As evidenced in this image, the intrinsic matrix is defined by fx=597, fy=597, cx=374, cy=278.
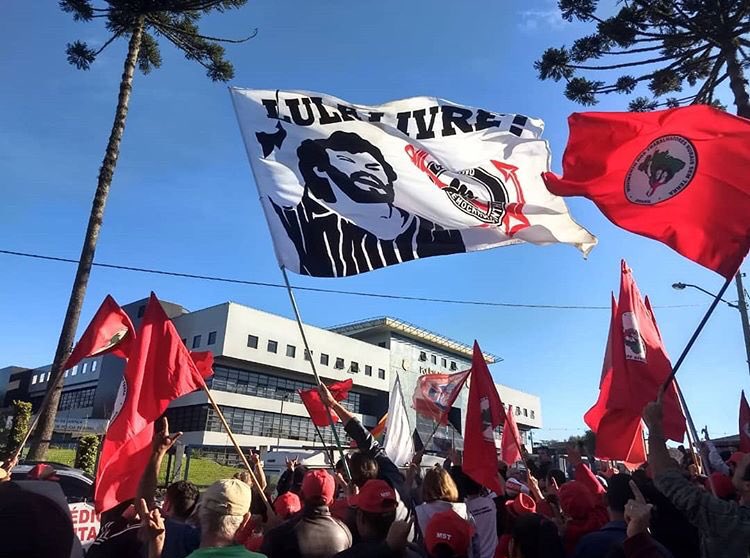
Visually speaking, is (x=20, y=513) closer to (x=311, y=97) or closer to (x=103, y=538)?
(x=103, y=538)

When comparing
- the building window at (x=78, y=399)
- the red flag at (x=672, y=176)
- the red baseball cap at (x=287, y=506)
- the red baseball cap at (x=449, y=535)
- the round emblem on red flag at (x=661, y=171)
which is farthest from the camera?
the building window at (x=78, y=399)

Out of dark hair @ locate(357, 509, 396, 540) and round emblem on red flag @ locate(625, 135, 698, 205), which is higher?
round emblem on red flag @ locate(625, 135, 698, 205)

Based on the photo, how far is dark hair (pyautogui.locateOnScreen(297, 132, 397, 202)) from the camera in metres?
6.23

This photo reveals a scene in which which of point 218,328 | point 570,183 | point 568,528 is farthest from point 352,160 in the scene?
point 218,328

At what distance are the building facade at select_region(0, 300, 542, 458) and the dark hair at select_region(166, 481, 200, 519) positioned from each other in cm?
3786

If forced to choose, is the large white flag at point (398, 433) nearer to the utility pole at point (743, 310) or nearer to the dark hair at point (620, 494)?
the dark hair at point (620, 494)

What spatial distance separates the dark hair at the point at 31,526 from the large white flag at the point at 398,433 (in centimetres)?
1082

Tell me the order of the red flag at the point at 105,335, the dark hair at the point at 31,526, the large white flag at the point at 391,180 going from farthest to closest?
the red flag at the point at 105,335 → the large white flag at the point at 391,180 → the dark hair at the point at 31,526

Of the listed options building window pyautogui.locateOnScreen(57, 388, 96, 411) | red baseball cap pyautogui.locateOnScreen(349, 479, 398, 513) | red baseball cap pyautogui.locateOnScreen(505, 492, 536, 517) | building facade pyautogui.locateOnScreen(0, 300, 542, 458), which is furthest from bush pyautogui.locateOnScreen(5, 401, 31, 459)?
building window pyautogui.locateOnScreen(57, 388, 96, 411)

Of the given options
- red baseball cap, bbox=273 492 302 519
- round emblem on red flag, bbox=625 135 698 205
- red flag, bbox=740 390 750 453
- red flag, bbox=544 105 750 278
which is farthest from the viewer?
red flag, bbox=740 390 750 453

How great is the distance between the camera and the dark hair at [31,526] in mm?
1418

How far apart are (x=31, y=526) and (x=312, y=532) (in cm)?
231

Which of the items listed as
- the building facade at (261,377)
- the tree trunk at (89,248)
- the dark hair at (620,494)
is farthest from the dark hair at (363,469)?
the building facade at (261,377)

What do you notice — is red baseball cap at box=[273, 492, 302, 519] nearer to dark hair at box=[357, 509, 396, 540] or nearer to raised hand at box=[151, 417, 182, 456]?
raised hand at box=[151, 417, 182, 456]
